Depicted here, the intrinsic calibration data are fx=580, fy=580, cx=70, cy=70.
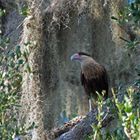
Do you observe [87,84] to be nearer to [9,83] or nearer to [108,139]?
[9,83]

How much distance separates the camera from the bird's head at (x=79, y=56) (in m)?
4.61

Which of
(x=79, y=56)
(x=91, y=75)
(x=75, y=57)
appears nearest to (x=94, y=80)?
(x=91, y=75)

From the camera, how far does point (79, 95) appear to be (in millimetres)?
4785

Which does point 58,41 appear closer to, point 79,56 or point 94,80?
point 79,56

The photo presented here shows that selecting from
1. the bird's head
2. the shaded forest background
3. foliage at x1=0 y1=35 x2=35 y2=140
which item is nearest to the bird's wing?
the bird's head

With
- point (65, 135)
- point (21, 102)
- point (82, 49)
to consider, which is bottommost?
point (65, 135)

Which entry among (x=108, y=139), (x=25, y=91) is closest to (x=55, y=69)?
(x=25, y=91)

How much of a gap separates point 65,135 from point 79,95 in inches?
33.9

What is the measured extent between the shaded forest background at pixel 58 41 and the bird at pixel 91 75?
18cm

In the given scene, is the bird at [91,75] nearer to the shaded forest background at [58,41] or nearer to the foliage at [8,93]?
the shaded forest background at [58,41]

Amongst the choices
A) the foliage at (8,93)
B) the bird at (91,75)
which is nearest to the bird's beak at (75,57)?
the bird at (91,75)

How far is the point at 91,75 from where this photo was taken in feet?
17.0

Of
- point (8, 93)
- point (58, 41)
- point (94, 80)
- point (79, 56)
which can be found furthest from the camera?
point (94, 80)

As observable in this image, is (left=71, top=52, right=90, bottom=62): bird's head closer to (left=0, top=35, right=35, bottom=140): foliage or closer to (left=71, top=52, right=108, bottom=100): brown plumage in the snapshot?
(left=71, top=52, right=108, bottom=100): brown plumage
